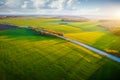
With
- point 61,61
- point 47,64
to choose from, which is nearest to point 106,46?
point 61,61

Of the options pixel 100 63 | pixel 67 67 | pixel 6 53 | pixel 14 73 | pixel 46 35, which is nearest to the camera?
pixel 14 73

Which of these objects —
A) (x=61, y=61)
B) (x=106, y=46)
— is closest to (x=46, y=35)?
(x=106, y=46)

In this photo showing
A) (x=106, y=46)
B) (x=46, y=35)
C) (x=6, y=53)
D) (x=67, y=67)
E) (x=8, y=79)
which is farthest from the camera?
(x=46, y=35)

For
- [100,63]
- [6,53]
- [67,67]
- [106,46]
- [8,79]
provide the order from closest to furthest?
[8,79] → [67,67] → [100,63] → [6,53] → [106,46]

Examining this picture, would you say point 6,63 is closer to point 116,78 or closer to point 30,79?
point 30,79

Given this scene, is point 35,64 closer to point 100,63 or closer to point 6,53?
point 6,53

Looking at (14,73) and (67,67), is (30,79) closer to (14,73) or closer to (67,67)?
(14,73)

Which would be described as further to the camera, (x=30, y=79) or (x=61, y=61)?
(x=61, y=61)

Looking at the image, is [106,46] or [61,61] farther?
[106,46]

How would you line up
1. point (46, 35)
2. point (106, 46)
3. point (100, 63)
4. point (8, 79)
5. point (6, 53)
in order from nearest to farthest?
point (8, 79) < point (100, 63) < point (6, 53) < point (106, 46) < point (46, 35)
